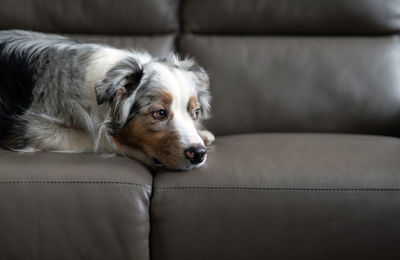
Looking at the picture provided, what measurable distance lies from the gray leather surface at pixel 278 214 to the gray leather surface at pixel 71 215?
0.09 m

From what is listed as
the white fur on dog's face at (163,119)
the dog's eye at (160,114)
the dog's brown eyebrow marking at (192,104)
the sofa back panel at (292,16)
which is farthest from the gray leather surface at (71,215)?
the sofa back panel at (292,16)

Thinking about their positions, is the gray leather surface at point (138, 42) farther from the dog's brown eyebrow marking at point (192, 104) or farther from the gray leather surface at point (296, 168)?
the gray leather surface at point (296, 168)

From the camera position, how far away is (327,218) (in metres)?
1.38

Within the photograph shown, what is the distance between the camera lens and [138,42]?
7.45 ft

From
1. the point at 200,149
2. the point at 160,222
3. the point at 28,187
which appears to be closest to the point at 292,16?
the point at 200,149

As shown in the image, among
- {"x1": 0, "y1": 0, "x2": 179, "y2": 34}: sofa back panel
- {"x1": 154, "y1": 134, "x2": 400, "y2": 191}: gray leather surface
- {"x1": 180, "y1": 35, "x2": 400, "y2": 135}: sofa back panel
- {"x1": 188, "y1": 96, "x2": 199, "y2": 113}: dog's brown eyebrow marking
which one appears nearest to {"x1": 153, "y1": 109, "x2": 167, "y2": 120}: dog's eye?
{"x1": 188, "y1": 96, "x2": 199, "y2": 113}: dog's brown eyebrow marking

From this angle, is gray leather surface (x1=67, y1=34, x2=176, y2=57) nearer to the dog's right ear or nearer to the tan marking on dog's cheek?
the dog's right ear

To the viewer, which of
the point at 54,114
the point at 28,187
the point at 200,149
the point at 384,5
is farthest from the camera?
the point at 384,5

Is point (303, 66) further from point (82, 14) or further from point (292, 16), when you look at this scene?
point (82, 14)

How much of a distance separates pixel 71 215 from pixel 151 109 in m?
0.56

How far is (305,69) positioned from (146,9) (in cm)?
95

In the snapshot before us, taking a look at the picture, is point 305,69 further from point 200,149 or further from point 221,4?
point 200,149

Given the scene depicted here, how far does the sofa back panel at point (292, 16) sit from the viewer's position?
2197mm

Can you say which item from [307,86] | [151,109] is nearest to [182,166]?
[151,109]
